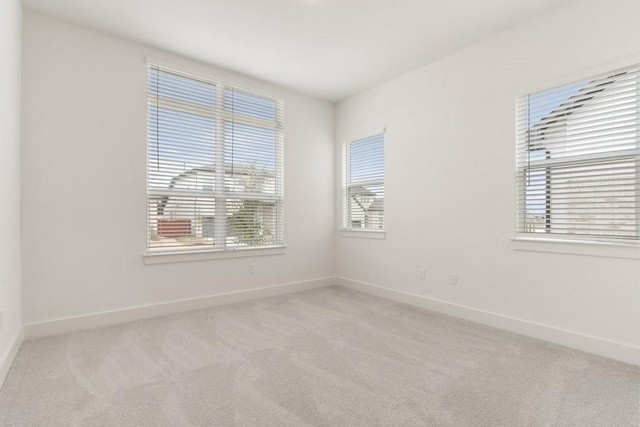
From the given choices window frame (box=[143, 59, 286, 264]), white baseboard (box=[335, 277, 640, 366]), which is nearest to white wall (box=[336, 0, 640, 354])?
white baseboard (box=[335, 277, 640, 366])

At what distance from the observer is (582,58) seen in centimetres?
263

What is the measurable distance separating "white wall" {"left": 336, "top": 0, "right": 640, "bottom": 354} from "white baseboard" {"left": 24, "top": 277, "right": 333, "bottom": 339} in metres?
1.29

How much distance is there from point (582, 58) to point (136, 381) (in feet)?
13.3

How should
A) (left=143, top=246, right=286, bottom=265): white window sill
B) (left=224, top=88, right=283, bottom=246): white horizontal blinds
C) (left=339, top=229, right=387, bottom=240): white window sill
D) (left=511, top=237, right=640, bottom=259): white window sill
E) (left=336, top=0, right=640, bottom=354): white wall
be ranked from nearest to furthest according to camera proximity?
(left=511, top=237, right=640, bottom=259): white window sill, (left=336, top=0, right=640, bottom=354): white wall, (left=143, top=246, right=286, bottom=265): white window sill, (left=224, top=88, right=283, bottom=246): white horizontal blinds, (left=339, top=229, right=387, bottom=240): white window sill

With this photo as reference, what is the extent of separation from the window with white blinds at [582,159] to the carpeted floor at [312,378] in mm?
1037

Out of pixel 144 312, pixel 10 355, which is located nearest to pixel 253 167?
pixel 144 312

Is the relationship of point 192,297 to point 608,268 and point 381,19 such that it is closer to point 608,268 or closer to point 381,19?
point 381,19

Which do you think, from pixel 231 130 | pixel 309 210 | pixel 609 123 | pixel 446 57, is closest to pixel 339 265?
pixel 309 210

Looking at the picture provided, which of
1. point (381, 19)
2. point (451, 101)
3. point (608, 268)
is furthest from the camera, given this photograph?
point (451, 101)

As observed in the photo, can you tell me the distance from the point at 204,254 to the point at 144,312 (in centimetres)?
83

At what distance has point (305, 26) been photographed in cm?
304

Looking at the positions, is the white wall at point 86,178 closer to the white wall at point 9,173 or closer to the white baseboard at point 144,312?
the white baseboard at point 144,312

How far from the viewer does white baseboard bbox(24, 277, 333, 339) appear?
2.88 meters

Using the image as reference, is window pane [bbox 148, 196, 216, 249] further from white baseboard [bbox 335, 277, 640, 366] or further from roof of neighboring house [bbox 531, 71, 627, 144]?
roof of neighboring house [bbox 531, 71, 627, 144]
